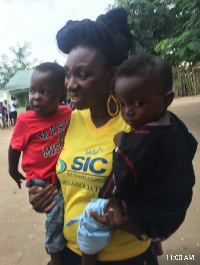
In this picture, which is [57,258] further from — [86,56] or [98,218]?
[86,56]

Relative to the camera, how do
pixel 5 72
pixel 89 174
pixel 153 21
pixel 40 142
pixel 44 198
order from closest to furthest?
pixel 89 174 → pixel 44 198 → pixel 40 142 → pixel 153 21 → pixel 5 72

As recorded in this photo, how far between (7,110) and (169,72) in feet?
47.0

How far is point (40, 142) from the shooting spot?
1.57 m

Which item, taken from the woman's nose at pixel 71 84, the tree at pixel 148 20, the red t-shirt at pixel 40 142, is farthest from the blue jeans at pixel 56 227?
the tree at pixel 148 20

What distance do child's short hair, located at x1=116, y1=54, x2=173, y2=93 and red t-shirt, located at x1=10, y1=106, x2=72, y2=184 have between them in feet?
2.23

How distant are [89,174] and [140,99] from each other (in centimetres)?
46

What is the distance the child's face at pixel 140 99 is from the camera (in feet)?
3.28

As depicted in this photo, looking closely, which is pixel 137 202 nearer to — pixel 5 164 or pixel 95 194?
pixel 95 194

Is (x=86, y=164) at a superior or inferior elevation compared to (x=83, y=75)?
inferior

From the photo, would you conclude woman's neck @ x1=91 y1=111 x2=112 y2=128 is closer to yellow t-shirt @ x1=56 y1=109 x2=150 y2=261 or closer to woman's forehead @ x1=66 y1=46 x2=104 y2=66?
yellow t-shirt @ x1=56 y1=109 x2=150 y2=261

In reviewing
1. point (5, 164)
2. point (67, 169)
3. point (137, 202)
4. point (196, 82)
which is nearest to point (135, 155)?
point (137, 202)

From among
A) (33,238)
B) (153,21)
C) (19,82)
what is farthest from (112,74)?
(19,82)

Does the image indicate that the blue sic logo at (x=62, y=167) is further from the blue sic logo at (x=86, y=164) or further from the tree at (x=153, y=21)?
the tree at (x=153, y=21)

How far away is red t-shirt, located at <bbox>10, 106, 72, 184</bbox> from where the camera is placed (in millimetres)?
1538
